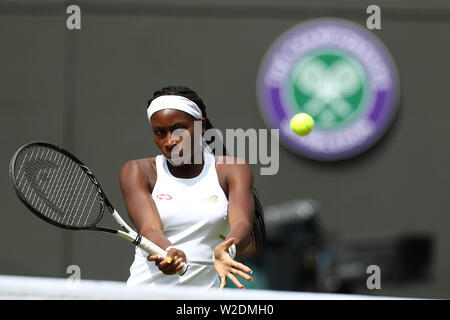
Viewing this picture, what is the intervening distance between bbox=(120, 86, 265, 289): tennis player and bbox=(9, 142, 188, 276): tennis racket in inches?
4.4

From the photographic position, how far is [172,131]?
3604 mm

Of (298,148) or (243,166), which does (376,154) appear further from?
(243,166)

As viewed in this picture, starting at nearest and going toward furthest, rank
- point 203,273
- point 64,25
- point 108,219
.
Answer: point 203,273, point 108,219, point 64,25

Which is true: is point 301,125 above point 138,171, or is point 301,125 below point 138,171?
above

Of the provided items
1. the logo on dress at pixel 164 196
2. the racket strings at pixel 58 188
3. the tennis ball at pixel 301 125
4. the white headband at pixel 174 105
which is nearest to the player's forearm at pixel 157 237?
the logo on dress at pixel 164 196

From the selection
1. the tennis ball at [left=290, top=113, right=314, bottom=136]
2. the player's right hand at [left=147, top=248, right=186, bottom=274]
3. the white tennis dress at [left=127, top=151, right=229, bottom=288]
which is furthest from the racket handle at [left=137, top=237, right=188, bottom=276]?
the tennis ball at [left=290, top=113, right=314, bottom=136]

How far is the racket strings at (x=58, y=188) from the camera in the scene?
12.0 feet

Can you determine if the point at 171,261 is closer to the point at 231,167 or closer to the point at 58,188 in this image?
the point at 231,167

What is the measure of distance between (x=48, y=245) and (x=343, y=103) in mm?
3122

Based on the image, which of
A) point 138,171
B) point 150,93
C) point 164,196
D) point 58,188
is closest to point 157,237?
point 164,196

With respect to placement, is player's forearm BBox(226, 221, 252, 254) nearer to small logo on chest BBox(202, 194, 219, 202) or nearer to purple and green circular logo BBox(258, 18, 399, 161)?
small logo on chest BBox(202, 194, 219, 202)

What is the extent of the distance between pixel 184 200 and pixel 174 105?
1.27 feet
